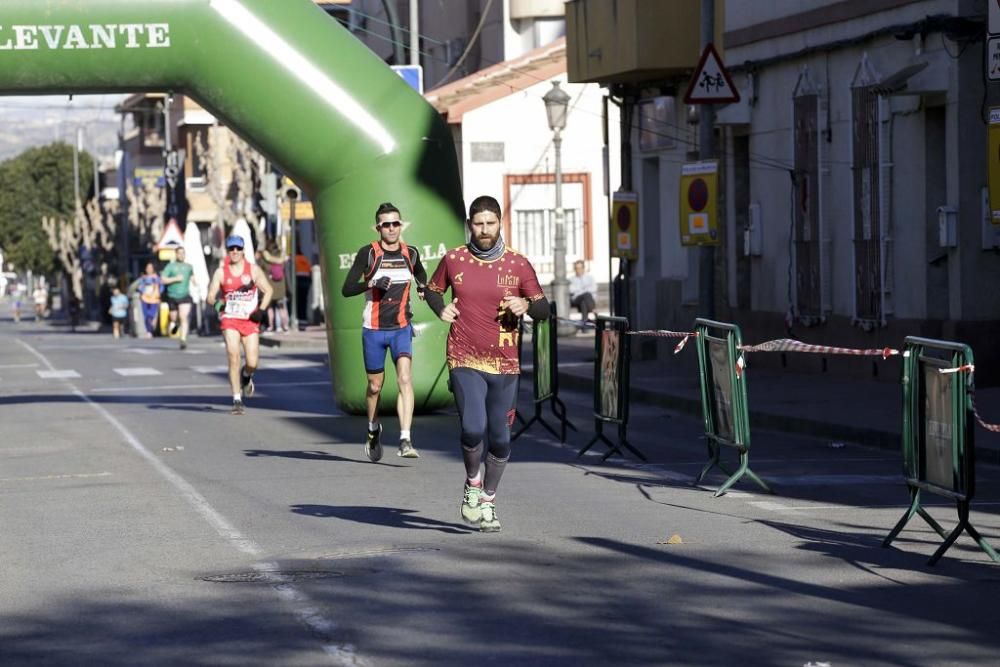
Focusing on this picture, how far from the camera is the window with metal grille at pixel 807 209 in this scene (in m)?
22.9

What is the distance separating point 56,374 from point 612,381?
1515cm

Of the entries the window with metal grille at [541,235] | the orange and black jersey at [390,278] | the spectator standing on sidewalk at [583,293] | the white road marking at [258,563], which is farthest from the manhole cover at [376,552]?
the window with metal grille at [541,235]

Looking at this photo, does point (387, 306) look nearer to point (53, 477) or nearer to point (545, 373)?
point (53, 477)

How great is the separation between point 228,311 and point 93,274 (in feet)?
256

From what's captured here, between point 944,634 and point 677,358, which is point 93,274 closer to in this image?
point 677,358

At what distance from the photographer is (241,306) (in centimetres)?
2012

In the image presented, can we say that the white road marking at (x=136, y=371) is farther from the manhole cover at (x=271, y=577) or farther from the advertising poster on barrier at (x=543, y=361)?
the manhole cover at (x=271, y=577)

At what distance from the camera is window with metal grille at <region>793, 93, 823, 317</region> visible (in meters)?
22.9

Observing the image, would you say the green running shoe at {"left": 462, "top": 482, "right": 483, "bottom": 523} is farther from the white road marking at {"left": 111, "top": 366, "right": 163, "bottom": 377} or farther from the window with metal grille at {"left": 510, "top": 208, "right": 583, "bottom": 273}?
the window with metal grille at {"left": 510, "top": 208, "right": 583, "bottom": 273}

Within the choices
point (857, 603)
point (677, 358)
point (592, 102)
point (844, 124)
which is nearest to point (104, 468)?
point (857, 603)

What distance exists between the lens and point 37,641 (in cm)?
790

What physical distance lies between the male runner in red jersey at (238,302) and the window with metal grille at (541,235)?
22.1m

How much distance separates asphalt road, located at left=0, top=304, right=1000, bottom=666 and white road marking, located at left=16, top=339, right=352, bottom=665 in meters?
0.02

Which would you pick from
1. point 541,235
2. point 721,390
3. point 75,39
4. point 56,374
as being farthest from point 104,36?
point 541,235
